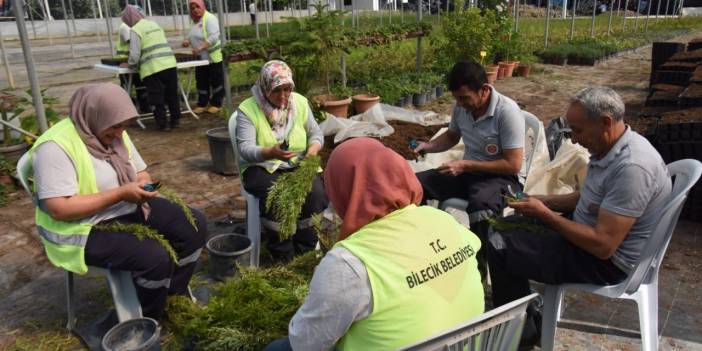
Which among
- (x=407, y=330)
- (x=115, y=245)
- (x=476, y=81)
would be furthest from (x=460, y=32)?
(x=407, y=330)

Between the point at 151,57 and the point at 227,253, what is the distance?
4614mm

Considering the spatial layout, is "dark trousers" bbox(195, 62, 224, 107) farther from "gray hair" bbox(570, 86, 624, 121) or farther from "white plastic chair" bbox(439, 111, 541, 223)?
"gray hair" bbox(570, 86, 624, 121)

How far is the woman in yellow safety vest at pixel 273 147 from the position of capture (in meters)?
3.59

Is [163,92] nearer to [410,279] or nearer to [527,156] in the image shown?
[527,156]

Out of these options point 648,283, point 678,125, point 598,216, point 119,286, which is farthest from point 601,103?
point 119,286

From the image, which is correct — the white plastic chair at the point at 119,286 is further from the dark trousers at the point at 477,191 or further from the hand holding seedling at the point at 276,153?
the dark trousers at the point at 477,191

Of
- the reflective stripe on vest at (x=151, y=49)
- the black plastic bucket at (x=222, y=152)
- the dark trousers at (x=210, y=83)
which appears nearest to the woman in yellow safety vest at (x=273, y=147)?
the black plastic bucket at (x=222, y=152)

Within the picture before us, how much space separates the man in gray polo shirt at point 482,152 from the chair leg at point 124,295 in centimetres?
193

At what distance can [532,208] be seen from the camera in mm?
2576

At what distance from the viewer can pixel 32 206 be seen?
4.88 m

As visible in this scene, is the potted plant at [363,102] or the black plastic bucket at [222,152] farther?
the potted plant at [363,102]

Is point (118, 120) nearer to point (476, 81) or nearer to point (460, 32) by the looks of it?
point (476, 81)

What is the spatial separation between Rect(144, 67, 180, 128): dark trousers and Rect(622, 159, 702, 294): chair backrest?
20.9 ft

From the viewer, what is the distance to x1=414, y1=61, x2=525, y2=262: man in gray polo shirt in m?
3.25
